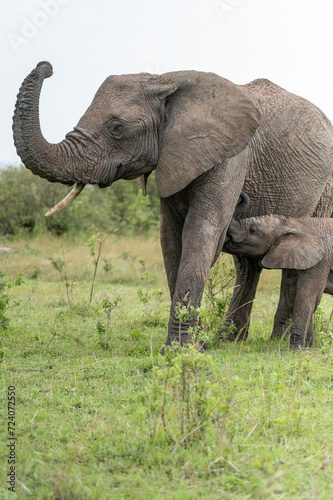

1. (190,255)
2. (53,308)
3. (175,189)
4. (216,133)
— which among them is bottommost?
(53,308)

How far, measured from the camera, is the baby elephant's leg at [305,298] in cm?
653

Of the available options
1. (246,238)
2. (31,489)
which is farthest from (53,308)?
(31,489)

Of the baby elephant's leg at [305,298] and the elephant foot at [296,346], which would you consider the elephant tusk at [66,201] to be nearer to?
the baby elephant's leg at [305,298]

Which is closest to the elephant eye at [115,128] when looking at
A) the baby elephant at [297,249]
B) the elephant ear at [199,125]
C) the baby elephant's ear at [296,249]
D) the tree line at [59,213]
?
the elephant ear at [199,125]

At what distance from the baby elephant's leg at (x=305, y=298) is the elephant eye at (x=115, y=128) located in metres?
2.19

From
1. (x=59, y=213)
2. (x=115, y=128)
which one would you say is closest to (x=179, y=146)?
(x=115, y=128)

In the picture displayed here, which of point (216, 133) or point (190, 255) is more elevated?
point (216, 133)

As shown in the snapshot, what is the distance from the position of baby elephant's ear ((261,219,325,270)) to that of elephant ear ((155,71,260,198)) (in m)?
1.06

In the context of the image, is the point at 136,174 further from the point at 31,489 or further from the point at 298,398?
the point at 31,489

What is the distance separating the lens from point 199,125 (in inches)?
236

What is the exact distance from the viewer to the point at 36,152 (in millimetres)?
5543

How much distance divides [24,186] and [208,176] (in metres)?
14.2

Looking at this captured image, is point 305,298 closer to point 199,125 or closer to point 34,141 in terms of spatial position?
point 199,125

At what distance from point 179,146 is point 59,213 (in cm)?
1366
